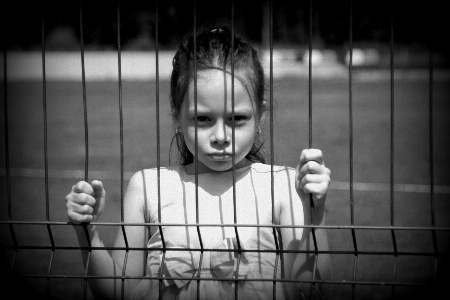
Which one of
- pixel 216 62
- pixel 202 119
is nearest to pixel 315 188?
pixel 202 119

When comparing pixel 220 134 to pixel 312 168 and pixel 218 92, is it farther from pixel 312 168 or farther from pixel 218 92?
pixel 312 168

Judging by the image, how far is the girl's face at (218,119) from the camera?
3098 mm

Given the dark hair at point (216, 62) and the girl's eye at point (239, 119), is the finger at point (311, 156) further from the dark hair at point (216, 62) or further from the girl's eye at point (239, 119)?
the dark hair at point (216, 62)

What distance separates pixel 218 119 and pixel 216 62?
34 centimetres

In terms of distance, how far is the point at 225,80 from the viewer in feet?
10.1

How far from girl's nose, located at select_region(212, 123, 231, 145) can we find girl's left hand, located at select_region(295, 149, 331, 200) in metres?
0.44

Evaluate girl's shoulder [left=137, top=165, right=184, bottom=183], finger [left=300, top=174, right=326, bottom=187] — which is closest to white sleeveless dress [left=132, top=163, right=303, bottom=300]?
girl's shoulder [left=137, top=165, right=184, bottom=183]

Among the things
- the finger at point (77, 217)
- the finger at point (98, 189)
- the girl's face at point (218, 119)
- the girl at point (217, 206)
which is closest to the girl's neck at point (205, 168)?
the girl at point (217, 206)

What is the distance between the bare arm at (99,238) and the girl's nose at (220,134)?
1.73 feet

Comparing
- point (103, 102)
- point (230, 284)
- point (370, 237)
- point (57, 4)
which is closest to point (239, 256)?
point (230, 284)

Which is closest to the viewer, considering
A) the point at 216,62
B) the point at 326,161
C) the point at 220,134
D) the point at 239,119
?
the point at 220,134

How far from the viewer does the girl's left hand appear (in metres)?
2.74

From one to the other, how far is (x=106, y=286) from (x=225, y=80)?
1.06 metres

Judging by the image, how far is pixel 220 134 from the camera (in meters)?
3.07
